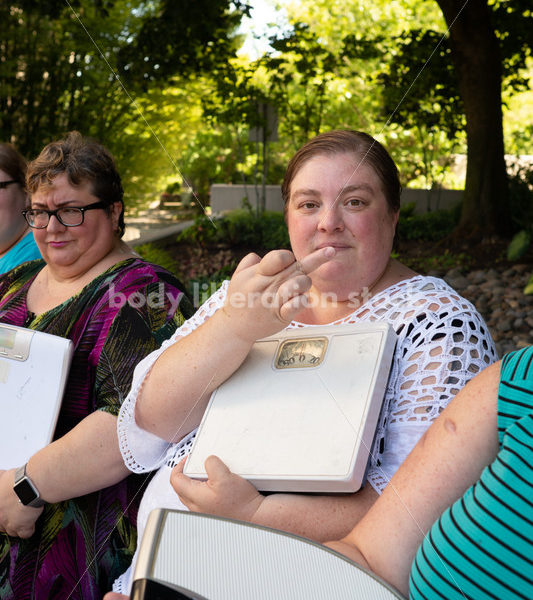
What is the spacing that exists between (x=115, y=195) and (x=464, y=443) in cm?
186

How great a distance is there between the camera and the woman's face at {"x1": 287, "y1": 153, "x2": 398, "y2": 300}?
173 centimetres

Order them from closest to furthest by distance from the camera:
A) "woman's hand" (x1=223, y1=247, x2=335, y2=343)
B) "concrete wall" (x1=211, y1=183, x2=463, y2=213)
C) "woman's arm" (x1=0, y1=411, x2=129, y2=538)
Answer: "woman's hand" (x1=223, y1=247, x2=335, y2=343) < "woman's arm" (x1=0, y1=411, x2=129, y2=538) < "concrete wall" (x1=211, y1=183, x2=463, y2=213)

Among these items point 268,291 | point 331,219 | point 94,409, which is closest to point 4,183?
point 94,409

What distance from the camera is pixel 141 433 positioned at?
1.75 m

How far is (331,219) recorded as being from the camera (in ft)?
5.64

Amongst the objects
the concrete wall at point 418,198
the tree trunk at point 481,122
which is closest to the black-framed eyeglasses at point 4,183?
the tree trunk at point 481,122

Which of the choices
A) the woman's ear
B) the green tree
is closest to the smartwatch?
the woman's ear

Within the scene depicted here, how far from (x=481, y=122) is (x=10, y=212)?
5.47 m

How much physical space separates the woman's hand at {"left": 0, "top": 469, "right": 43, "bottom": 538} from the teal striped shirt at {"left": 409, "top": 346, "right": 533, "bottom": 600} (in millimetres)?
1435

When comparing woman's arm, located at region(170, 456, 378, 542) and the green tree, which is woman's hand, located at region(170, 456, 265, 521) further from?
the green tree

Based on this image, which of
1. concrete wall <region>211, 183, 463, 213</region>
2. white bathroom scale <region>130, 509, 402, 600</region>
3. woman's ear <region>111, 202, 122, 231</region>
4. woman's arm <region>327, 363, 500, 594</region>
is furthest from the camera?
concrete wall <region>211, 183, 463, 213</region>

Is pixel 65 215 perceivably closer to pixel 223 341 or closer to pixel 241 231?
pixel 223 341

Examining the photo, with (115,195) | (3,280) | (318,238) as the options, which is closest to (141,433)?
(318,238)

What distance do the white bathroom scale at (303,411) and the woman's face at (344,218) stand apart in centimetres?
28
